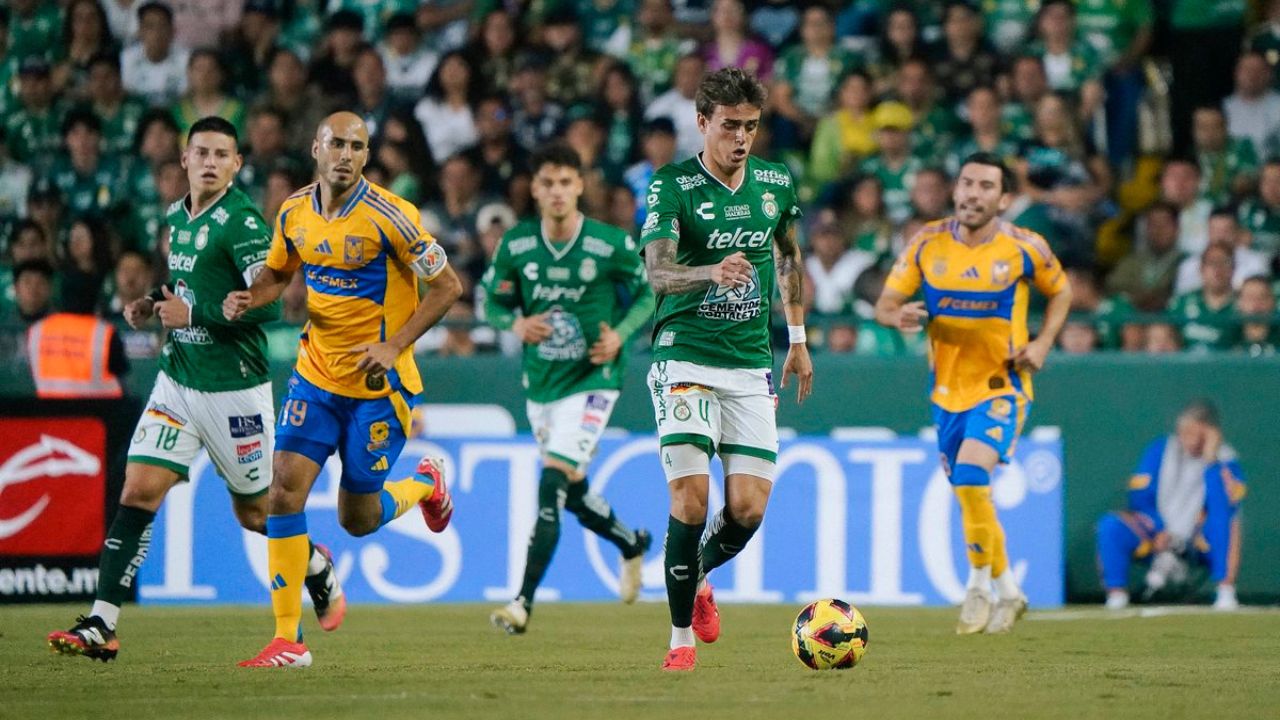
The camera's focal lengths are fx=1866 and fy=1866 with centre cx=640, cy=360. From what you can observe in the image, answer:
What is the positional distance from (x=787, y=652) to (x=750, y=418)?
176cm

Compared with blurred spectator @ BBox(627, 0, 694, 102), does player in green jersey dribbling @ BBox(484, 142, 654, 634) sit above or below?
below

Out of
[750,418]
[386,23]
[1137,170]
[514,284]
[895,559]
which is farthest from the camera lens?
[386,23]

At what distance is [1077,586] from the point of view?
48.1 feet

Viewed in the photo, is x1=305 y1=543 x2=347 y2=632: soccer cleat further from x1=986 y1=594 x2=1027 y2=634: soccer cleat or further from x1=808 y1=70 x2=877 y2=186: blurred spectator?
x1=808 y1=70 x2=877 y2=186: blurred spectator

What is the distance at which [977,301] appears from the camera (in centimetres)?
1173

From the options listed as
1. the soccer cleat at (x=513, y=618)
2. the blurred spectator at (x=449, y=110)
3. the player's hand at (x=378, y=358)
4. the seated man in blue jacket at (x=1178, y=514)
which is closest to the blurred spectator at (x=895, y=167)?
the seated man in blue jacket at (x=1178, y=514)

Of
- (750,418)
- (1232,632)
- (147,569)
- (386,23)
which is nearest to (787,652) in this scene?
(750,418)

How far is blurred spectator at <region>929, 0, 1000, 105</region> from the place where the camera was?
1722 cm

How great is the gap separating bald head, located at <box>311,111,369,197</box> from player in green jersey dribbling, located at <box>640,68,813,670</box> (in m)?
1.52

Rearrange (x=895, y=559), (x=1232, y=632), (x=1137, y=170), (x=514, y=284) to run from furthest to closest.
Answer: (x=1137, y=170)
(x=895, y=559)
(x=514, y=284)
(x=1232, y=632)

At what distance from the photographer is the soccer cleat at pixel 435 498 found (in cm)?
1070

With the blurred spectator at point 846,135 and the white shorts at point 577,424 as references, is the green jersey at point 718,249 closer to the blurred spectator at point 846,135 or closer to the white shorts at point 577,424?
the white shorts at point 577,424

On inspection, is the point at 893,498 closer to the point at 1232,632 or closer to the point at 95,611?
the point at 1232,632

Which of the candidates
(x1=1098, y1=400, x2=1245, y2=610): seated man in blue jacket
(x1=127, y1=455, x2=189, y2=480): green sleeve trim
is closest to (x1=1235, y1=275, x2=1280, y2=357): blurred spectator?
(x1=1098, y1=400, x2=1245, y2=610): seated man in blue jacket
